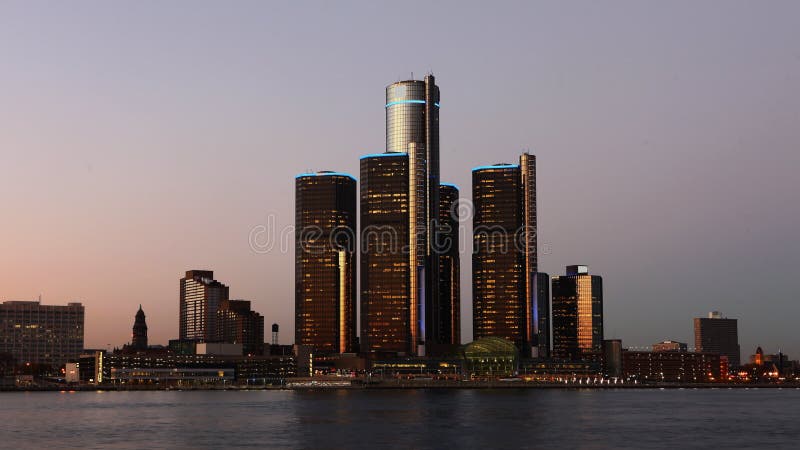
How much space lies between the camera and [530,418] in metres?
184

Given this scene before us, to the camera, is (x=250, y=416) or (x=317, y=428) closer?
(x=317, y=428)

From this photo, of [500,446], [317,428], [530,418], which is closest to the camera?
[500,446]

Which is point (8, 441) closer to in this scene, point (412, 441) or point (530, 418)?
point (412, 441)

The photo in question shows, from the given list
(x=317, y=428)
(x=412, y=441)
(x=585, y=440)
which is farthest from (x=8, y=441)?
(x=585, y=440)

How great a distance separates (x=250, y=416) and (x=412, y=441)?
60.6 meters

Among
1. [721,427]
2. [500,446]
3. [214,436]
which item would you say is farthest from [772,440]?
[214,436]

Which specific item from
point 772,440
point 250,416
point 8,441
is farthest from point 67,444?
point 772,440

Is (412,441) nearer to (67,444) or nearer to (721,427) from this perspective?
(67,444)

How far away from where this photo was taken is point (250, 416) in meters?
189

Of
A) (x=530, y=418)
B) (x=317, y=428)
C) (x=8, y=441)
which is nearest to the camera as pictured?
(x=8, y=441)

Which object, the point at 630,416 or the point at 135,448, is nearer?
the point at 135,448

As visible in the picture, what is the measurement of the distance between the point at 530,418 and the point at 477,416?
9729 mm

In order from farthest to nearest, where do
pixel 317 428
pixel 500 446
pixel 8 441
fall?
pixel 317 428, pixel 8 441, pixel 500 446

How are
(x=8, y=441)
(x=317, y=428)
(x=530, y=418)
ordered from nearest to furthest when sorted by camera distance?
(x=8, y=441) → (x=317, y=428) → (x=530, y=418)
